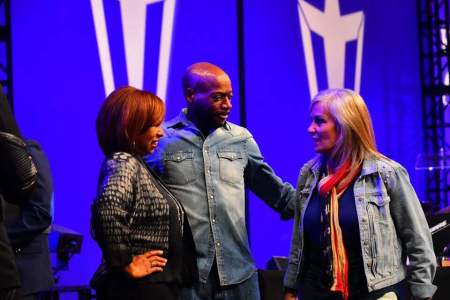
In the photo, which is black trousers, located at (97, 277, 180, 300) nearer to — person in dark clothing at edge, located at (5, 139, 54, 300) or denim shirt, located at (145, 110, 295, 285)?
denim shirt, located at (145, 110, 295, 285)

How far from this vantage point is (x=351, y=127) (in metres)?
3.20

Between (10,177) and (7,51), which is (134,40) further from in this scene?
(10,177)

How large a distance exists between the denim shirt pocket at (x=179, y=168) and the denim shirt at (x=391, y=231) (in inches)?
22.5

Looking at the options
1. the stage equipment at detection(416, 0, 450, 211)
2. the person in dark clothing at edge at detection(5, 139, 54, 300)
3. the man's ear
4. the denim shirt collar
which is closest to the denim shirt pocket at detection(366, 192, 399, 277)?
the denim shirt collar

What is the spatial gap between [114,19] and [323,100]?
3298mm

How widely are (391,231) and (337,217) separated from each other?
0.23 meters

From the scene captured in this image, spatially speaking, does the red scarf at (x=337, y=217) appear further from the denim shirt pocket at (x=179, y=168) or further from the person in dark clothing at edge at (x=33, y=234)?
the person in dark clothing at edge at (x=33, y=234)

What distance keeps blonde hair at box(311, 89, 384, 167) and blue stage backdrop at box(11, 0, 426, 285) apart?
10.3ft

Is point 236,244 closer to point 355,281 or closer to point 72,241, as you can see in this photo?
point 355,281

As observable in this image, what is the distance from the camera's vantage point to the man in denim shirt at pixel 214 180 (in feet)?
11.0

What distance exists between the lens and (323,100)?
3.27 metres

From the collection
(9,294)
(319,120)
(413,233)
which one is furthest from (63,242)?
(9,294)

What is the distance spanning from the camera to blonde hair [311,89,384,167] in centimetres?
320

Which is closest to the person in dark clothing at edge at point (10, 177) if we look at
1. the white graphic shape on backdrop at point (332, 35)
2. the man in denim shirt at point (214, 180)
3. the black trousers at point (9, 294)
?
the black trousers at point (9, 294)
